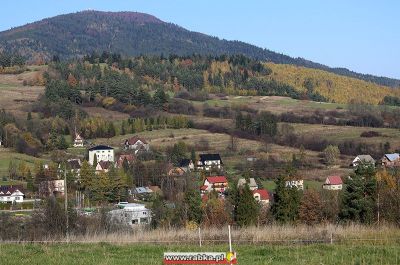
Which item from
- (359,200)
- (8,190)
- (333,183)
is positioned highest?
(359,200)

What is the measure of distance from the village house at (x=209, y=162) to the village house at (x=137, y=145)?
23.0 feet

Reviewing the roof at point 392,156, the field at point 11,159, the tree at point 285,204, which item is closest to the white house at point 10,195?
the field at point 11,159

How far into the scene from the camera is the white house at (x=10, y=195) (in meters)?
50.9

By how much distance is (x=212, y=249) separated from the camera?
425 inches

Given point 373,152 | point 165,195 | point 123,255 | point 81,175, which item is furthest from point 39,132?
point 123,255

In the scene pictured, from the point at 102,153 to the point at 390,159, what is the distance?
3105 centimetres

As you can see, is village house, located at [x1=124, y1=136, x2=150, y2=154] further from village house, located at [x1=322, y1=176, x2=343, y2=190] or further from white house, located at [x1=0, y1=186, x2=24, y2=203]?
village house, located at [x1=322, y1=176, x2=343, y2=190]

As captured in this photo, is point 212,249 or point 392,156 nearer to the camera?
point 212,249

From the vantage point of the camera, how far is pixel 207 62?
15762 cm

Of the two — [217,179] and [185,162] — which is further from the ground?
[217,179]

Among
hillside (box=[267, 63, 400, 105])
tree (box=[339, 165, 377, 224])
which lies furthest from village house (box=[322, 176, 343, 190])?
hillside (box=[267, 63, 400, 105])

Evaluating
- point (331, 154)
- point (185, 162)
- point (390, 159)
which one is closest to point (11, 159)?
point (185, 162)

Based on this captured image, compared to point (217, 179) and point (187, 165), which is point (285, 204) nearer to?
point (217, 179)

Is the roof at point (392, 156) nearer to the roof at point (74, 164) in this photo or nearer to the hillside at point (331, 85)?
the roof at point (74, 164)
